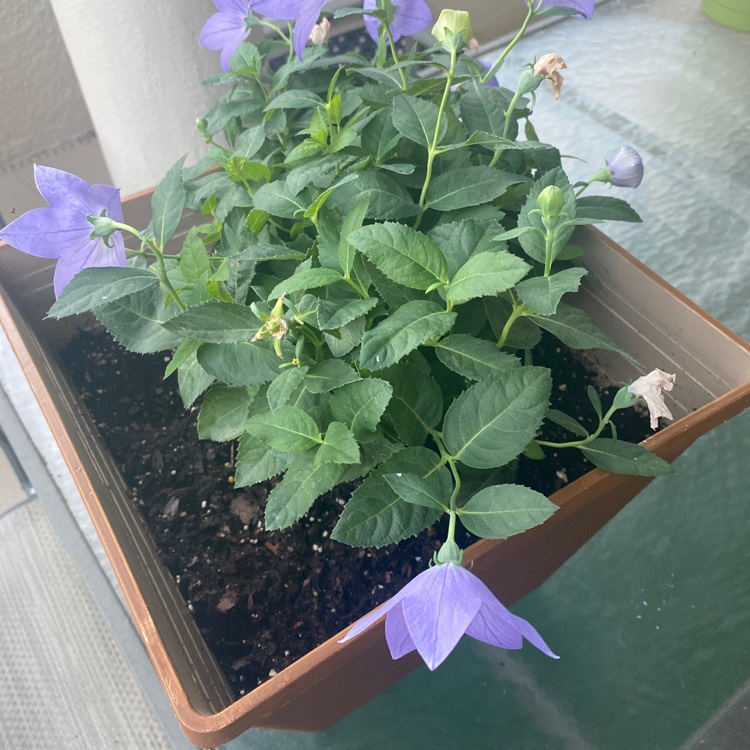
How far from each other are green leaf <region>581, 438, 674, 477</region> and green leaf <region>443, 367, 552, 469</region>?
10 centimetres

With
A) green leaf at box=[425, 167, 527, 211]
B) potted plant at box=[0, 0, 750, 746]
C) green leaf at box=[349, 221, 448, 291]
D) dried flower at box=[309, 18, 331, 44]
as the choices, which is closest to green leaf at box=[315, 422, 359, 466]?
potted plant at box=[0, 0, 750, 746]

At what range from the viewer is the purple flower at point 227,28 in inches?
26.3

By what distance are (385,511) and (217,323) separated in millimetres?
168

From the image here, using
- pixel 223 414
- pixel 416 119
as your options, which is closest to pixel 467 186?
pixel 416 119

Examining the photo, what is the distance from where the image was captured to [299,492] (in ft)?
1.48

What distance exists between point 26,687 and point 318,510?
504mm

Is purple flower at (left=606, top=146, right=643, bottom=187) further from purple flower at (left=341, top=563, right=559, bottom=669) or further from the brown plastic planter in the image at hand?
purple flower at (left=341, top=563, right=559, bottom=669)

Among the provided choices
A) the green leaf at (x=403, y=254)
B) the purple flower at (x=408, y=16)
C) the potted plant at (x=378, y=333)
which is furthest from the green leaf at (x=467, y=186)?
the purple flower at (x=408, y=16)

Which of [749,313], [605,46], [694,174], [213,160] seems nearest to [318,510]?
[213,160]

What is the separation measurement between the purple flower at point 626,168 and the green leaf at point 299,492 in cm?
33

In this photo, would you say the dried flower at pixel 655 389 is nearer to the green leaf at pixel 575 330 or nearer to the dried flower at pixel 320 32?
the green leaf at pixel 575 330

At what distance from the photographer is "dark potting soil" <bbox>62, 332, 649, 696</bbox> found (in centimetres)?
56

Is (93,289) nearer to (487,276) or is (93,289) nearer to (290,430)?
(290,430)

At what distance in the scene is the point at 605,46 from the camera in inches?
51.7
